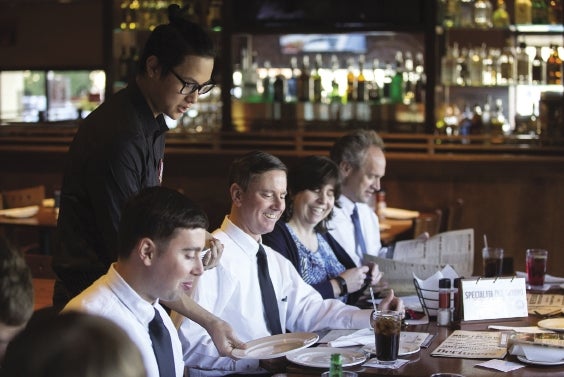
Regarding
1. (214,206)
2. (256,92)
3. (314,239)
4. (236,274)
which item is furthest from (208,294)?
(256,92)

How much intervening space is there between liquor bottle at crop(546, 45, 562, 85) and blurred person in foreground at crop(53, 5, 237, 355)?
5.18 meters

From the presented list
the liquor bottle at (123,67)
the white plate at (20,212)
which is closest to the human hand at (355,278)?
the white plate at (20,212)

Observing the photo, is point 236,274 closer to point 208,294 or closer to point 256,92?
point 208,294

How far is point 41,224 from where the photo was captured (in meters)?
6.25

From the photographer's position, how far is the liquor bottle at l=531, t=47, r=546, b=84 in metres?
7.76

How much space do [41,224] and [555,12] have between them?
419 cm

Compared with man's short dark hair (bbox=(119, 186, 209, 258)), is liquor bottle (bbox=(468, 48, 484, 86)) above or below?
above

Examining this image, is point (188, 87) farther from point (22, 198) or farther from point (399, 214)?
point (22, 198)

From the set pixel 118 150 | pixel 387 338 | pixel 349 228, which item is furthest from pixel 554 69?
pixel 118 150

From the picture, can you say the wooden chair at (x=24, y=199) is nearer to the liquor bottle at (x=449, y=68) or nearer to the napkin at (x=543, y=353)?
the liquor bottle at (x=449, y=68)

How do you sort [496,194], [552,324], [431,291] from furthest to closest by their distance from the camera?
[496,194]
[431,291]
[552,324]

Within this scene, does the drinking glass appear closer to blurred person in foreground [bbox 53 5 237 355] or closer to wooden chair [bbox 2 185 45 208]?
blurred person in foreground [bbox 53 5 237 355]

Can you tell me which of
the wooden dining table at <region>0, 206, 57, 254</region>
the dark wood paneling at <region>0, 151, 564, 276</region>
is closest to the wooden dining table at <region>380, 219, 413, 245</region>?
the dark wood paneling at <region>0, 151, 564, 276</region>

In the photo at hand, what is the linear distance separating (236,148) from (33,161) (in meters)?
1.76
